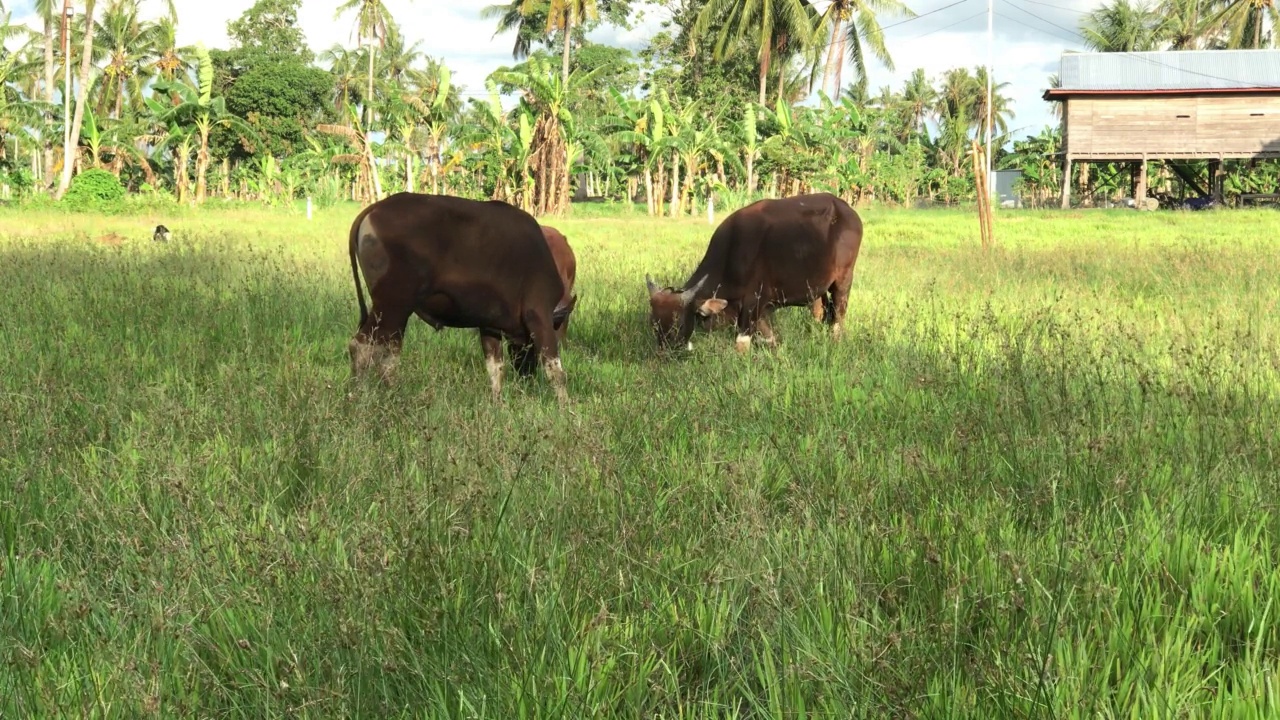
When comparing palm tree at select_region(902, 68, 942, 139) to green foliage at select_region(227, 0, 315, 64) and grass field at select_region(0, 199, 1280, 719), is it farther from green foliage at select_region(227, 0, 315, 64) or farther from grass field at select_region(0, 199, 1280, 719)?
grass field at select_region(0, 199, 1280, 719)

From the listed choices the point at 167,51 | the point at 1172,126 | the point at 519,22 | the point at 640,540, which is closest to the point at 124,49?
the point at 167,51

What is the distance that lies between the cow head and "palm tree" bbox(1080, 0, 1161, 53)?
58.9 metres

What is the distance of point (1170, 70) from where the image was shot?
3881 cm

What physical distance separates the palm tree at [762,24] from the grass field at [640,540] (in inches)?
1400

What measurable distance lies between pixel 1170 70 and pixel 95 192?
139 ft

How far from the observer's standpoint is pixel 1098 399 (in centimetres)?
447

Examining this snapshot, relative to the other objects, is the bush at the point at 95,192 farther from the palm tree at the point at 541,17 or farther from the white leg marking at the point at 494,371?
the white leg marking at the point at 494,371

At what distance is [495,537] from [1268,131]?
43344 millimetres

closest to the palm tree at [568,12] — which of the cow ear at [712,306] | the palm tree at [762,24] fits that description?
the palm tree at [762,24]

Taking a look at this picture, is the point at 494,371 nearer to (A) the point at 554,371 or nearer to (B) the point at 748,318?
(A) the point at 554,371

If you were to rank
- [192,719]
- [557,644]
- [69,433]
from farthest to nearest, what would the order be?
[69,433] < [557,644] < [192,719]

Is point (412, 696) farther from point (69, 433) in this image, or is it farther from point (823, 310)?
point (823, 310)

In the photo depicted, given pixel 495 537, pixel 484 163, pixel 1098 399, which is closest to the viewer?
pixel 495 537

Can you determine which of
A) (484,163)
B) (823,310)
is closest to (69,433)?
(823,310)
